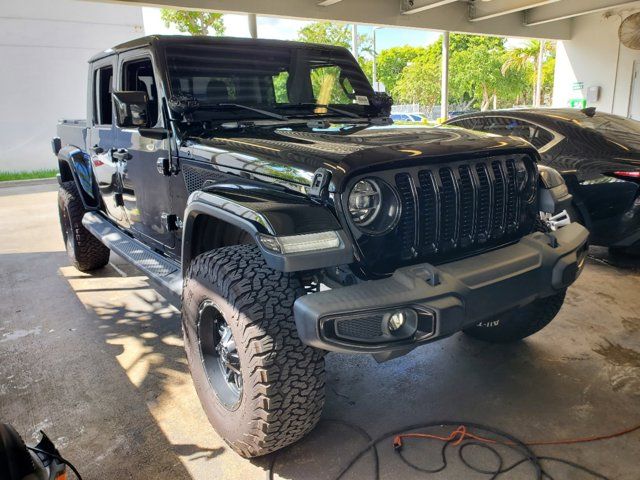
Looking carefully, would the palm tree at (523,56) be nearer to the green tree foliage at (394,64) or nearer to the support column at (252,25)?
the green tree foliage at (394,64)

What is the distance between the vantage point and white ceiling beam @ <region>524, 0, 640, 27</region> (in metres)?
10.1

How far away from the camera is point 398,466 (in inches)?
89.9

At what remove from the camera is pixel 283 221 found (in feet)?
6.31

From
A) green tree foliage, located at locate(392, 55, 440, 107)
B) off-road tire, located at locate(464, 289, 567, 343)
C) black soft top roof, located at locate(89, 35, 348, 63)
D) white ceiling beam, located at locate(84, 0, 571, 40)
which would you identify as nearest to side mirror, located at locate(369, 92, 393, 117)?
black soft top roof, located at locate(89, 35, 348, 63)

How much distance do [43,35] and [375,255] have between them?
1563 cm

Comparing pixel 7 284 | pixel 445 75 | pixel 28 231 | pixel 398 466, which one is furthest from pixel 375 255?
pixel 445 75

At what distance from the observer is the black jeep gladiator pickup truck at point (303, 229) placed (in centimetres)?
191

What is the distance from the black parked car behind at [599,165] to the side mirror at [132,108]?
362cm

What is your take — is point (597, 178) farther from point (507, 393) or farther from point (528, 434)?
point (528, 434)

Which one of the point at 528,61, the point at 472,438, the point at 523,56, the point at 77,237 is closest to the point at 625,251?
the point at 472,438

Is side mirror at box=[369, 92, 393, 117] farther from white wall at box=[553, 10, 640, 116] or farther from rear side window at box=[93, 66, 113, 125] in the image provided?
white wall at box=[553, 10, 640, 116]

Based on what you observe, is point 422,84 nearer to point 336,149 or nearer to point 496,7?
point 496,7

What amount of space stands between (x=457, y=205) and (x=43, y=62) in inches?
614

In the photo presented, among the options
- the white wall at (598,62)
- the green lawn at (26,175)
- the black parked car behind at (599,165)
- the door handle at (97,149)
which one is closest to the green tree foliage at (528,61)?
the white wall at (598,62)
